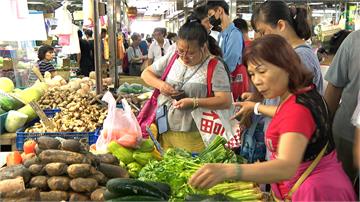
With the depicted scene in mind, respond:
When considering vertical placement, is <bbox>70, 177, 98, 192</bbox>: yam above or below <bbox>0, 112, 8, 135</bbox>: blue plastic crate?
above

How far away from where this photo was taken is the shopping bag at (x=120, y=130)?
2.82 meters

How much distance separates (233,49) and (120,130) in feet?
6.52

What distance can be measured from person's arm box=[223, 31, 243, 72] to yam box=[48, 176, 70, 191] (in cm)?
→ 259

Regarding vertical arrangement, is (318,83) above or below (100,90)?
above

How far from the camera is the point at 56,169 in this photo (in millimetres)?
2236

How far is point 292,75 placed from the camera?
1.77m

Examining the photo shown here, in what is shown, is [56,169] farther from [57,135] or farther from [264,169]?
[57,135]

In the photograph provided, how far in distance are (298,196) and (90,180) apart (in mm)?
1058

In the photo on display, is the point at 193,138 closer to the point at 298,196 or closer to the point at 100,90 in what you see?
the point at 298,196

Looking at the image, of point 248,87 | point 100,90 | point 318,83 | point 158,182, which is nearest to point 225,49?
point 248,87

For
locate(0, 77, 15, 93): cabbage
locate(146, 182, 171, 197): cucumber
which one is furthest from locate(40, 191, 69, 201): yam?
locate(0, 77, 15, 93): cabbage

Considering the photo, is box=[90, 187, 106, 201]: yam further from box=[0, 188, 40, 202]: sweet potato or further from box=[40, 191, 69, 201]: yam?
box=[0, 188, 40, 202]: sweet potato

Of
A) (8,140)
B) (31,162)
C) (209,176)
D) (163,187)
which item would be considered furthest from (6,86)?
(209,176)

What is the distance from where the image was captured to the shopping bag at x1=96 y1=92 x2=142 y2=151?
2.82 meters
